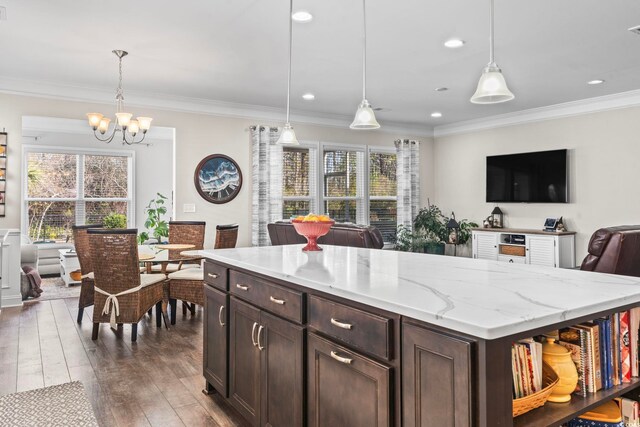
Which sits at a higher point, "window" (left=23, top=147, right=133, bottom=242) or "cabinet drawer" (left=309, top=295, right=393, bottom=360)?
"window" (left=23, top=147, right=133, bottom=242)

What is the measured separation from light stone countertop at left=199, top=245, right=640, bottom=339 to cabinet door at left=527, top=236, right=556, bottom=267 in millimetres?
4863

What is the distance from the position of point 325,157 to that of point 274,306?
5.72 meters

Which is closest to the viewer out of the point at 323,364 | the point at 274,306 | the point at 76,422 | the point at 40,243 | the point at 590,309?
the point at 590,309

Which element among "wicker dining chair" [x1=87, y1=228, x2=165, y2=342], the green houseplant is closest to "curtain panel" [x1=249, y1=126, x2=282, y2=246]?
"wicker dining chair" [x1=87, y1=228, x2=165, y2=342]

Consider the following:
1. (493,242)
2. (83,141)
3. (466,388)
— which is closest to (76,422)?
(466,388)

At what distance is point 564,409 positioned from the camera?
1.35 metres

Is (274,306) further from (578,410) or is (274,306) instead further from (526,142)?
(526,142)

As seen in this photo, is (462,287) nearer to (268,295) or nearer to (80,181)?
(268,295)

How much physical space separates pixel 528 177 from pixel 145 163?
23.9 ft

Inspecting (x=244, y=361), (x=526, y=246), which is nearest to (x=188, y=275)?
(x=244, y=361)

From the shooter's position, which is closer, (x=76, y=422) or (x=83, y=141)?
(x=76, y=422)

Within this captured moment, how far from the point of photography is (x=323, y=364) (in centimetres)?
168

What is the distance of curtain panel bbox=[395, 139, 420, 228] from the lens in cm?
818

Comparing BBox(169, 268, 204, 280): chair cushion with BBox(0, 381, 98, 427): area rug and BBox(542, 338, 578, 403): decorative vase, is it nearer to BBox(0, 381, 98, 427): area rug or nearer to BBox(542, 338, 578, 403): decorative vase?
BBox(0, 381, 98, 427): area rug
